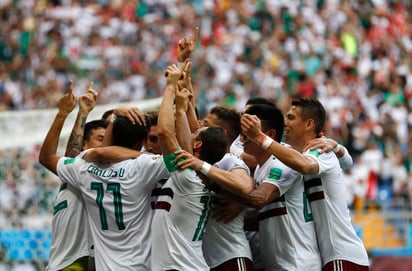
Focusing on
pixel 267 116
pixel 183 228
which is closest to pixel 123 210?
pixel 183 228

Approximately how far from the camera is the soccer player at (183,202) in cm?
837

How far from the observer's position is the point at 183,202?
8406 mm

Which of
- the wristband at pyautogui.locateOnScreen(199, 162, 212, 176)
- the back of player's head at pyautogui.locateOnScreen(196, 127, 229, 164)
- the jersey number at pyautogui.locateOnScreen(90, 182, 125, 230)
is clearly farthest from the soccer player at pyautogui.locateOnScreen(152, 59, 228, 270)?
the jersey number at pyautogui.locateOnScreen(90, 182, 125, 230)

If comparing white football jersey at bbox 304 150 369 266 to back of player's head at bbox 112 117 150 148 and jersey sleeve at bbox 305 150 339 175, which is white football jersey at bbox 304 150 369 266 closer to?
jersey sleeve at bbox 305 150 339 175

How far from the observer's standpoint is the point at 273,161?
893cm

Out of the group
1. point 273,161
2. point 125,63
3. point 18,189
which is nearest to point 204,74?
point 125,63

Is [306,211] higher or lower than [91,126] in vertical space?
lower

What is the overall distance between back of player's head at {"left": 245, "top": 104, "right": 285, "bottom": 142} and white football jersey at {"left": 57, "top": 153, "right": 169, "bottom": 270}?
0.91 meters

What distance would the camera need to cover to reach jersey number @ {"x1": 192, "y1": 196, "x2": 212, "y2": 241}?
27.9 feet

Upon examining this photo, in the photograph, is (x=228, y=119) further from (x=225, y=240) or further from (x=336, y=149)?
(x=225, y=240)

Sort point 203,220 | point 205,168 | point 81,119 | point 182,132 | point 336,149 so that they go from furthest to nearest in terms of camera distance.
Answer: point 81,119, point 336,149, point 203,220, point 182,132, point 205,168

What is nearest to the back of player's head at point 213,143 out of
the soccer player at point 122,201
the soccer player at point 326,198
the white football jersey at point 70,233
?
the soccer player at point 122,201

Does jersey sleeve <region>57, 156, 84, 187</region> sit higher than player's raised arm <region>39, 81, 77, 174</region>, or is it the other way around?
player's raised arm <region>39, 81, 77, 174</region>

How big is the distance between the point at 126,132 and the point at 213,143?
2.74ft
